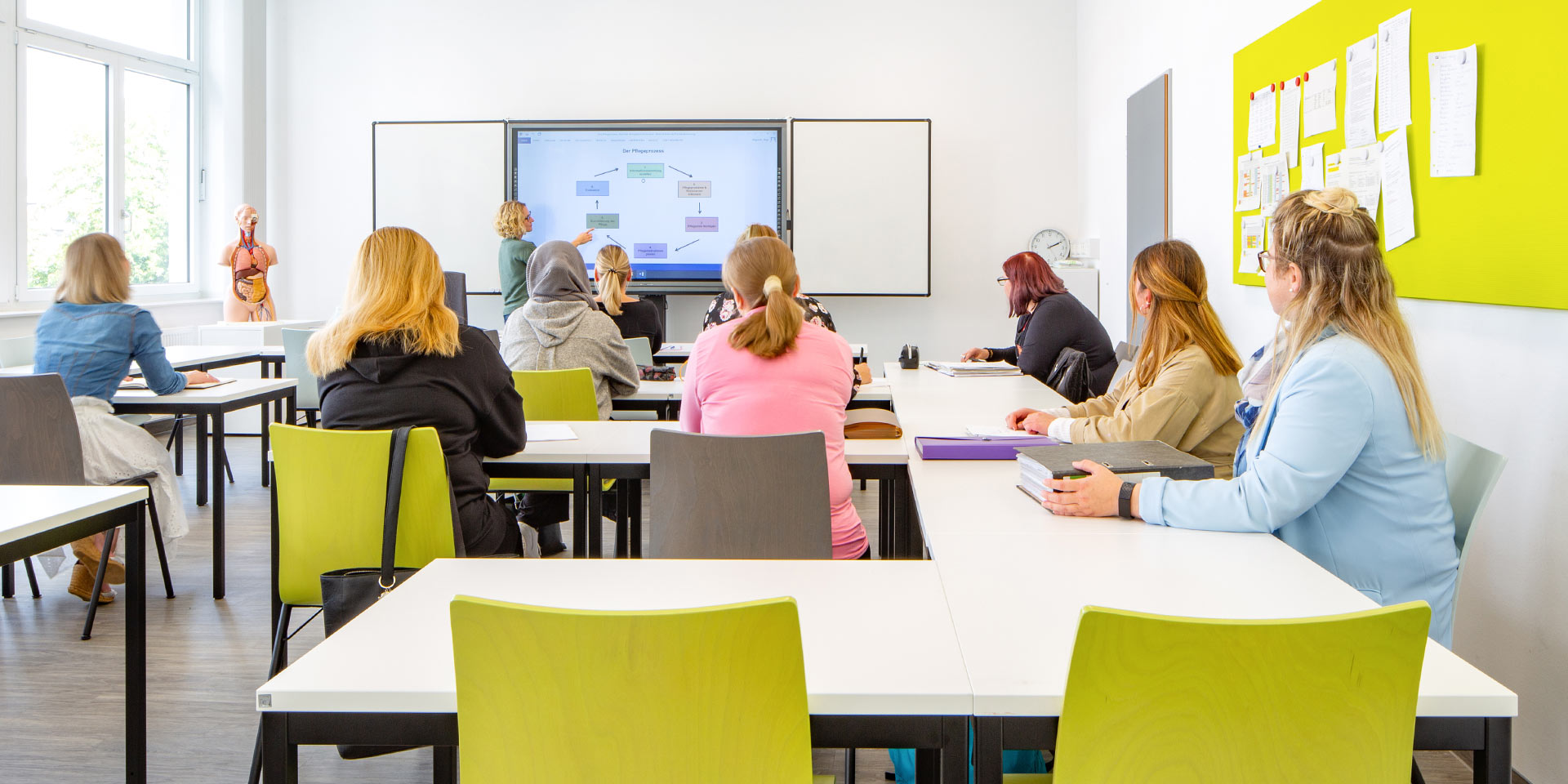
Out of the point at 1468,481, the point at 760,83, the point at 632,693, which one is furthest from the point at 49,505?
the point at 760,83

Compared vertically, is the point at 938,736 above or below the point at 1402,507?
below

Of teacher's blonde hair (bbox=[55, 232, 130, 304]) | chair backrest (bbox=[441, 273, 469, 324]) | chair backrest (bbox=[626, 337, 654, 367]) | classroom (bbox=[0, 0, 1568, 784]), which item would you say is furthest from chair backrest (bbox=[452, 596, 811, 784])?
chair backrest (bbox=[441, 273, 469, 324])

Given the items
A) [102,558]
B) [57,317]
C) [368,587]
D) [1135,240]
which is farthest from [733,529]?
[1135,240]

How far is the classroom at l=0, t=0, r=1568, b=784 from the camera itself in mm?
1074

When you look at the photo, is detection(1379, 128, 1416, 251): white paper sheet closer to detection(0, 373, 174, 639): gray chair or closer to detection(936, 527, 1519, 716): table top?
detection(936, 527, 1519, 716): table top

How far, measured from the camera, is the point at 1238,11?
432cm

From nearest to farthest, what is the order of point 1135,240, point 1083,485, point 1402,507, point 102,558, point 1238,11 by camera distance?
1. point 1402,507
2. point 1083,485
3. point 102,558
4. point 1238,11
5. point 1135,240

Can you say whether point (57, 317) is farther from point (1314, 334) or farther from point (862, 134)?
point (862, 134)

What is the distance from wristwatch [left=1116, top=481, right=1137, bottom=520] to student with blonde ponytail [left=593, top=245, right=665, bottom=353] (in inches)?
129

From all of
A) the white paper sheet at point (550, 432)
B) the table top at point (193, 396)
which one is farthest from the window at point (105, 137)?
the white paper sheet at point (550, 432)

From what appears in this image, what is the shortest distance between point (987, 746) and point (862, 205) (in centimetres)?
651

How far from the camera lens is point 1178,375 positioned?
8.07 feet

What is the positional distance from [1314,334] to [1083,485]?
45cm

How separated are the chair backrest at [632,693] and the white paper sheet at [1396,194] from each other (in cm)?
249
